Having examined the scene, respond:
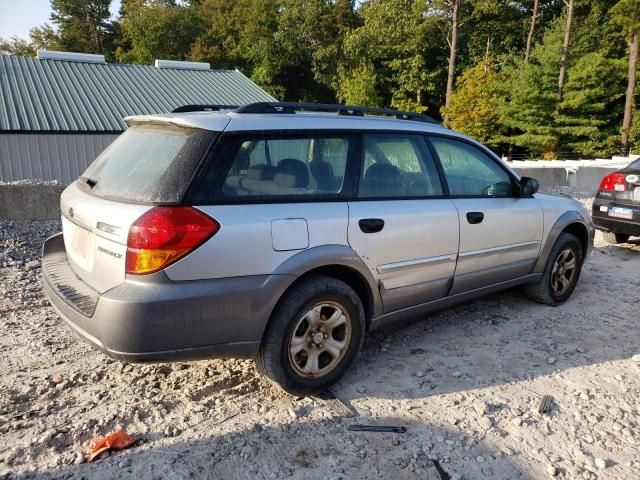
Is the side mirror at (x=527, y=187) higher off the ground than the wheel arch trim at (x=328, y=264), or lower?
higher

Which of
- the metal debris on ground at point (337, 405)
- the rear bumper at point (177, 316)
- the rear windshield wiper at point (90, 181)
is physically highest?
the rear windshield wiper at point (90, 181)

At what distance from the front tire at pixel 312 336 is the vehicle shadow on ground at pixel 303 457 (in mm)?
327

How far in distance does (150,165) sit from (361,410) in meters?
1.93

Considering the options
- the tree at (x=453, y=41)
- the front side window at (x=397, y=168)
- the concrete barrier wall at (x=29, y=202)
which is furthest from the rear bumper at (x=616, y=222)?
the tree at (x=453, y=41)

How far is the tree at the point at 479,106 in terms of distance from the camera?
33594mm

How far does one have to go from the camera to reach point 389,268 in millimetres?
3381

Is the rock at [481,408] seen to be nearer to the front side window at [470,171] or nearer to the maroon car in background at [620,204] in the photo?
the front side window at [470,171]

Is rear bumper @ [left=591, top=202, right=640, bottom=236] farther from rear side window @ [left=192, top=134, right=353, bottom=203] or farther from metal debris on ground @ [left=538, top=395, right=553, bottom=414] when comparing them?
rear side window @ [left=192, top=134, right=353, bottom=203]

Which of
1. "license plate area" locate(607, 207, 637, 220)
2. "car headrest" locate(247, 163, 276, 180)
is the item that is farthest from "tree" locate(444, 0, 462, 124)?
"car headrest" locate(247, 163, 276, 180)

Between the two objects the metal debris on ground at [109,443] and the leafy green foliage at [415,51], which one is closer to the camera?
the metal debris on ground at [109,443]

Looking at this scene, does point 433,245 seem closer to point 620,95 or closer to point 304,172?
point 304,172

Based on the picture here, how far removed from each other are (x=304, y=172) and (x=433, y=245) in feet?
3.75

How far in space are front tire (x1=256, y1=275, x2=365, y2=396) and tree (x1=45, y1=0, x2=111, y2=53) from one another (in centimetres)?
6306

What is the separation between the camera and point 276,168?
298 cm
